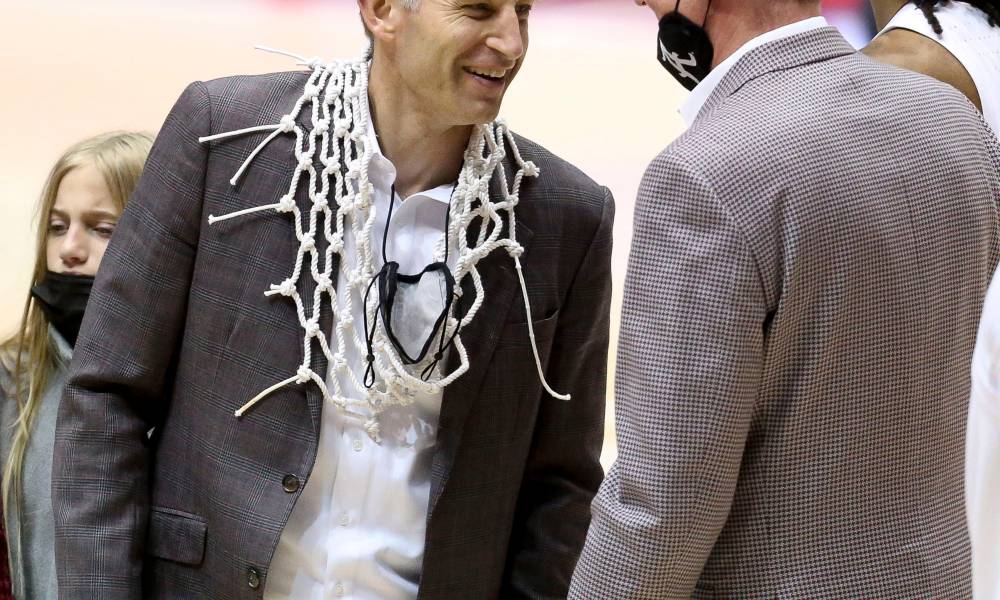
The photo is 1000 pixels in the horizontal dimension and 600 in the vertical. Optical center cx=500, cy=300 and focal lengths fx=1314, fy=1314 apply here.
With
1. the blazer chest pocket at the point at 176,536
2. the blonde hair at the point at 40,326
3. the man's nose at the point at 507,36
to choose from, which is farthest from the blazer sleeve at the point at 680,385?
the blonde hair at the point at 40,326

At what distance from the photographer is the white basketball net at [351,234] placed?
1930 millimetres

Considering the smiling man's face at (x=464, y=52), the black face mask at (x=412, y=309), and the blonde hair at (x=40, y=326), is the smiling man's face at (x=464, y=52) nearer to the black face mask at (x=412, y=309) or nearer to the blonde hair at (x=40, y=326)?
the black face mask at (x=412, y=309)

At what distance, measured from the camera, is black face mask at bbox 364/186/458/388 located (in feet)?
6.27

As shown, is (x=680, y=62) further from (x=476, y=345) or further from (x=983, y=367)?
(x=983, y=367)

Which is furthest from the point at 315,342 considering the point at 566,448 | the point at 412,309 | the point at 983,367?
the point at 983,367

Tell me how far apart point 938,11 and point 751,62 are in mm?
790

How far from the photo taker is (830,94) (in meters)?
1.58

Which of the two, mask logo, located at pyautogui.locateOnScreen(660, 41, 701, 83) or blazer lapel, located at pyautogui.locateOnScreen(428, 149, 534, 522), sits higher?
mask logo, located at pyautogui.locateOnScreen(660, 41, 701, 83)

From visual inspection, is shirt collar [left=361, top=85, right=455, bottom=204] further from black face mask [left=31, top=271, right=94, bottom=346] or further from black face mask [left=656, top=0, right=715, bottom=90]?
black face mask [left=31, top=271, right=94, bottom=346]

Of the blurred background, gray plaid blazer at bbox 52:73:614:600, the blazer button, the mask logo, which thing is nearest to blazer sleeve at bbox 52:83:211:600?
gray plaid blazer at bbox 52:73:614:600

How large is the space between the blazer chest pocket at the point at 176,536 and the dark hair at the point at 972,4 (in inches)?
57.4

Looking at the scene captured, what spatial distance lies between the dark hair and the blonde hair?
1522 millimetres

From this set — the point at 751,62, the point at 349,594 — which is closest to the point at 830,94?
the point at 751,62

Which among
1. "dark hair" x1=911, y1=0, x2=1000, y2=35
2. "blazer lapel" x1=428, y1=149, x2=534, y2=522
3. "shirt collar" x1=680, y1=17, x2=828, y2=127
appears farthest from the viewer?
"dark hair" x1=911, y1=0, x2=1000, y2=35
